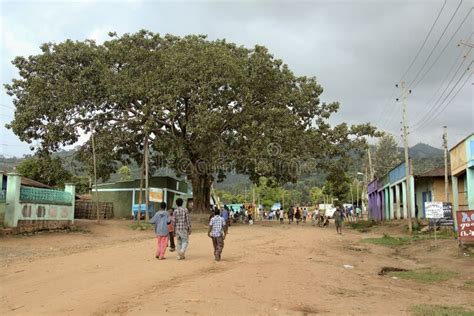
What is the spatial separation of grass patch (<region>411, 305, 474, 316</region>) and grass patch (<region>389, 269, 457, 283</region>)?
11.7 feet

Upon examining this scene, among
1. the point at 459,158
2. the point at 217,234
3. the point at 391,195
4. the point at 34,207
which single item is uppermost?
the point at 459,158

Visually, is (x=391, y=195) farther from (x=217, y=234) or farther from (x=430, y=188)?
(x=217, y=234)

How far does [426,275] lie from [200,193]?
2360 cm

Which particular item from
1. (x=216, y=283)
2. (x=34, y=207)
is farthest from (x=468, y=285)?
(x=34, y=207)

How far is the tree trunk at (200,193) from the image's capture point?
113 feet

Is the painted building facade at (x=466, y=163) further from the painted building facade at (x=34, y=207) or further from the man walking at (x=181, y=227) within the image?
the painted building facade at (x=34, y=207)

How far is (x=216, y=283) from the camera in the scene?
927cm

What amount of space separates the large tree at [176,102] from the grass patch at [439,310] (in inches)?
848

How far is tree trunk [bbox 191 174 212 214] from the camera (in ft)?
113

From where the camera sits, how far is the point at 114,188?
43.5 metres

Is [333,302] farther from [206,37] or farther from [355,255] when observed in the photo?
[206,37]

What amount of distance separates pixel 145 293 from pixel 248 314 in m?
2.22

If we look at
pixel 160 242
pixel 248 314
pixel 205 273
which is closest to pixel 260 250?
pixel 160 242

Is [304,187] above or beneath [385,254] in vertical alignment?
above
